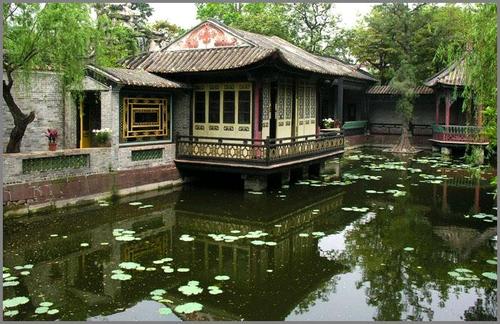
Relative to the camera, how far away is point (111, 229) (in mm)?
10281

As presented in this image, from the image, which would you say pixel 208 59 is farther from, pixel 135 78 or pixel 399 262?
pixel 399 262

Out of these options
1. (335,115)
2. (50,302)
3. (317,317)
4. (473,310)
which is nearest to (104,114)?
(50,302)

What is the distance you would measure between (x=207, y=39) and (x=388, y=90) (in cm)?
1591

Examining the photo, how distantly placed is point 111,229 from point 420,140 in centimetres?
2185

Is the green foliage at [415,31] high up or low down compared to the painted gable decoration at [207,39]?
up

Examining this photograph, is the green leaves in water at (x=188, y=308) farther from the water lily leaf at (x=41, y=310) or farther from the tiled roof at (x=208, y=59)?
the tiled roof at (x=208, y=59)

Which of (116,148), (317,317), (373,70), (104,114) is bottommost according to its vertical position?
(317,317)

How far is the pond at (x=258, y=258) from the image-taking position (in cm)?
652

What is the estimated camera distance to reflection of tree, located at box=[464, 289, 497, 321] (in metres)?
6.35

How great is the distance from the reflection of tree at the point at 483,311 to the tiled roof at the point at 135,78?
32.3 feet

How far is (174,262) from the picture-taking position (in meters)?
8.28

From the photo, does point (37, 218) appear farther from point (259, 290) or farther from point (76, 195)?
point (259, 290)

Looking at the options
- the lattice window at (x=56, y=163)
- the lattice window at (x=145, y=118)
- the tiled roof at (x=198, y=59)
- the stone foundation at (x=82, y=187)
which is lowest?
the stone foundation at (x=82, y=187)

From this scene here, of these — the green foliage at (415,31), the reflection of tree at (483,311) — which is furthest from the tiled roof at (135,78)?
the green foliage at (415,31)
